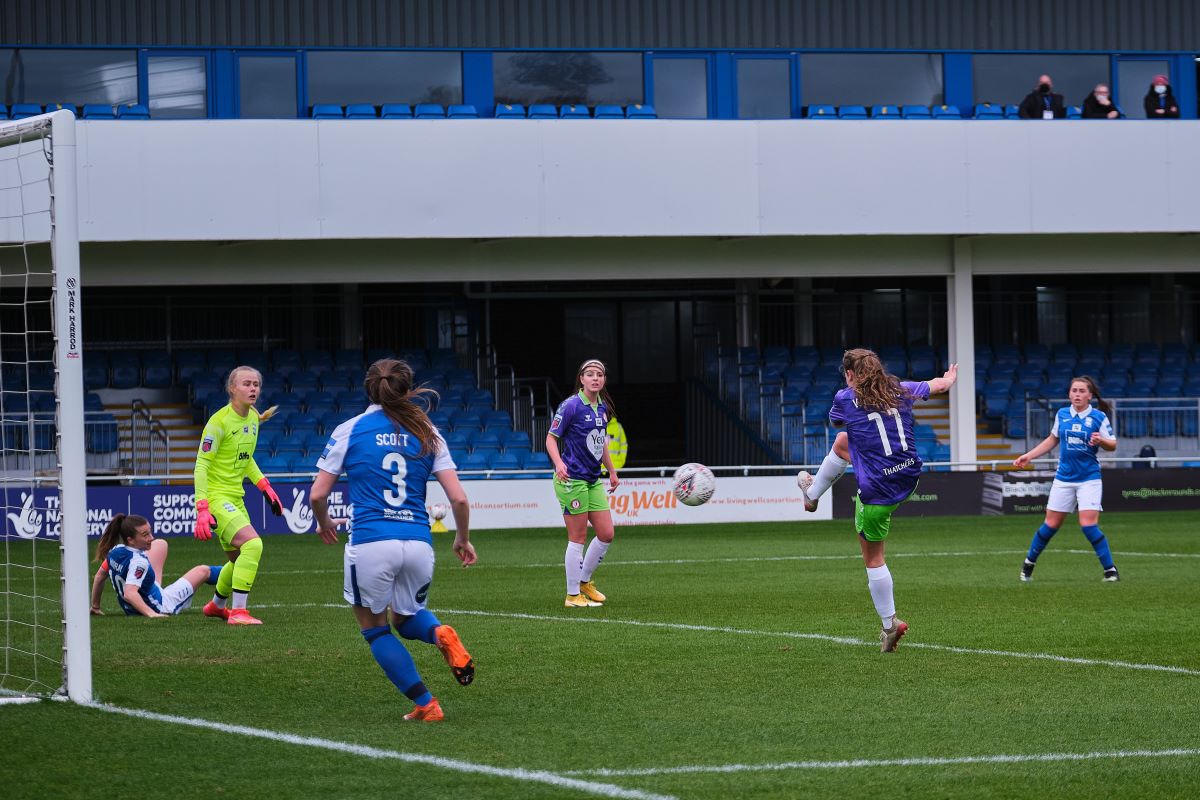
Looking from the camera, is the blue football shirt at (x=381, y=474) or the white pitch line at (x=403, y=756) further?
the blue football shirt at (x=381, y=474)

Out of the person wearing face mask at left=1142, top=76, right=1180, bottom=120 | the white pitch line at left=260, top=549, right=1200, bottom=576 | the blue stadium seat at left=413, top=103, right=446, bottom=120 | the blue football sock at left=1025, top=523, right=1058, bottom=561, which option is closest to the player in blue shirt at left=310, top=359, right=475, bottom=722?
the blue football sock at left=1025, top=523, right=1058, bottom=561

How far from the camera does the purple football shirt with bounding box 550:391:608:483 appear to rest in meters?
13.4

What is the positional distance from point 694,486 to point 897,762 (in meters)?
7.02

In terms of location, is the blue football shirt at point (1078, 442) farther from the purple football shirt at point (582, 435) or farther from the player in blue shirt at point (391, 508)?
the player in blue shirt at point (391, 508)

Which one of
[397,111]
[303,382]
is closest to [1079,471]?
[397,111]

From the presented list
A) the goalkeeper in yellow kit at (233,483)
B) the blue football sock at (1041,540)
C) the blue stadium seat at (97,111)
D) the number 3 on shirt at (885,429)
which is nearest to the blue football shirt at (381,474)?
the number 3 on shirt at (885,429)

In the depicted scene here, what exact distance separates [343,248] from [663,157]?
19.7 feet

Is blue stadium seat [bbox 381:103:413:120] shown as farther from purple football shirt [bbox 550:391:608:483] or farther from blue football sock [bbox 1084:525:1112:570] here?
blue football sock [bbox 1084:525:1112:570]

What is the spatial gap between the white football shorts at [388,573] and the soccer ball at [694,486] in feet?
19.9

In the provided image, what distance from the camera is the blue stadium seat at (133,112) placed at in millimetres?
26625

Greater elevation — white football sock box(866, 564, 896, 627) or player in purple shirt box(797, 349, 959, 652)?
player in purple shirt box(797, 349, 959, 652)

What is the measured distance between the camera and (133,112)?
2691 centimetres

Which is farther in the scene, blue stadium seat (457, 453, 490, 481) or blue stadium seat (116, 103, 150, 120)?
blue stadium seat (457, 453, 490, 481)

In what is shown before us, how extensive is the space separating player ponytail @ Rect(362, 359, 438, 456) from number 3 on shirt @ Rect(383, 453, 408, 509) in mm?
121
